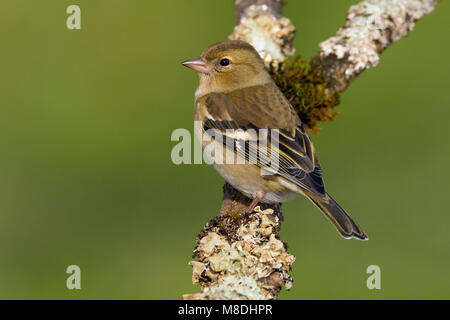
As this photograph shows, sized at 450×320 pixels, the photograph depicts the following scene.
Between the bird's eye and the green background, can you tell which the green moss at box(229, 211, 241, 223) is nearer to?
the bird's eye

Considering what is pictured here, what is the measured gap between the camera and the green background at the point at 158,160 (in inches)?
237

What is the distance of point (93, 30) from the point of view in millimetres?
8078

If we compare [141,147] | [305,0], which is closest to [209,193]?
[141,147]

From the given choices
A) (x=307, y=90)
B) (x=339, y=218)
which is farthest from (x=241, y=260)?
(x=307, y=90)

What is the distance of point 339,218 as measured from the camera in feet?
14.1

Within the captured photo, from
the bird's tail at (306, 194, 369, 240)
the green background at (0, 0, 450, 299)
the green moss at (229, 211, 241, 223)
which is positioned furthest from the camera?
the green background at (0, 0, 450, 299)

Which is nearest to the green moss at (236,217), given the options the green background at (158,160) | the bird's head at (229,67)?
the bird's head at (229,67)

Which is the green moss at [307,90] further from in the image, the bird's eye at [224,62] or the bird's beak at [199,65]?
the bird's beak at [199,65]

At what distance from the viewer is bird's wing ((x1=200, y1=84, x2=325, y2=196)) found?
14.5 ft

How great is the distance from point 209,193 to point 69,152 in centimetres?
164

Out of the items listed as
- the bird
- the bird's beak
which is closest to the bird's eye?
the bird

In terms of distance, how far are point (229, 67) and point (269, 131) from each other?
2.56 ft

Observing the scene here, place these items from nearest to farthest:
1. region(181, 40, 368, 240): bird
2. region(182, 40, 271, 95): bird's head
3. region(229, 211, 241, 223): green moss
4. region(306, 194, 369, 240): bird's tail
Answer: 1. region(229, 211, 241, 223): green moss
2. region(306, 194, 369, 240): bird's tail
3. region(181, 40, 368, 240): bird
4. region(182, 40, 271, 95): bird's head
